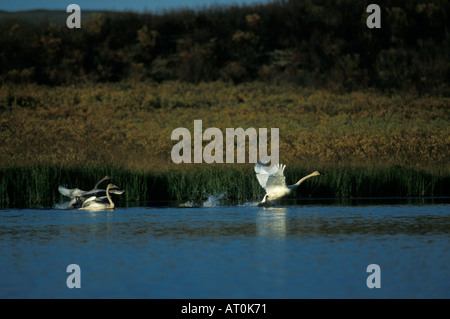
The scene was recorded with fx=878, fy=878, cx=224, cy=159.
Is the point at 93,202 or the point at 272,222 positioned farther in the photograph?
the point at 93,202

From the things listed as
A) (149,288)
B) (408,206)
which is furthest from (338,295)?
(408,206)

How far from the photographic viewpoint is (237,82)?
48250 mm

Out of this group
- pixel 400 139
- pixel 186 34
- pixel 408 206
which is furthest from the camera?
pixel 186 34

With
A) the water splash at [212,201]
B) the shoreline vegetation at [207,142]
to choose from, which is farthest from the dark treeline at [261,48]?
the water splash at [212,201]

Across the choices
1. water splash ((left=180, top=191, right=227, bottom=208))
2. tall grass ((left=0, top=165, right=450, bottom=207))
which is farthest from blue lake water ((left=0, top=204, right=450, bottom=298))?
tall grass ((left=0, top=165, right=450, bottom=207))

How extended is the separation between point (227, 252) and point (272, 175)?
547 centimetres

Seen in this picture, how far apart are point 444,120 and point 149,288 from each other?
3126 centimetres

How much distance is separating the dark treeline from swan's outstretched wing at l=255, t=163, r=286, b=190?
2888 centimetres

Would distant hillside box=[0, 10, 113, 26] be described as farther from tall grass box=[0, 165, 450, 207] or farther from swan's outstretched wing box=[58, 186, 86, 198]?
swan's outstretched wing box=[58, 186, 86, 198]

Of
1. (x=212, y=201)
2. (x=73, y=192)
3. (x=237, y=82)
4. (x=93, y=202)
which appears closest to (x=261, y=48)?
(x=237, y=82)

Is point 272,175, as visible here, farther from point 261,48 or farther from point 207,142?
point 261,48

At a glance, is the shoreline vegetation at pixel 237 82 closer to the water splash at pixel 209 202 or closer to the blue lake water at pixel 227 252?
the water splash at pixel 209 202

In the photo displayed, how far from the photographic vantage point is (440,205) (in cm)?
1886
